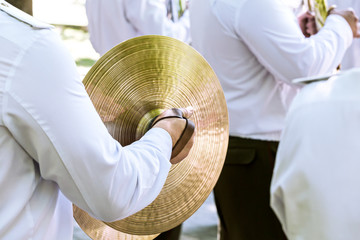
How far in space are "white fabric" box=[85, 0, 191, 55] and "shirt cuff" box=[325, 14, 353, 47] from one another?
1123 mm

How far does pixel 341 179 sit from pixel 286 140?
14 centimetres

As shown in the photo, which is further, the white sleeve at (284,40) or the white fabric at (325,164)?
the white sleeve at (284,40)

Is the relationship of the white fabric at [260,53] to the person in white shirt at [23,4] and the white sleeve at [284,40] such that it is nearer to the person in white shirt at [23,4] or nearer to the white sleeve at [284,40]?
the white sleeve at [284,40]

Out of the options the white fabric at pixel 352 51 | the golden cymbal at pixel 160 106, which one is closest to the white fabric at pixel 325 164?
the golden cymbal at pixel 160 106

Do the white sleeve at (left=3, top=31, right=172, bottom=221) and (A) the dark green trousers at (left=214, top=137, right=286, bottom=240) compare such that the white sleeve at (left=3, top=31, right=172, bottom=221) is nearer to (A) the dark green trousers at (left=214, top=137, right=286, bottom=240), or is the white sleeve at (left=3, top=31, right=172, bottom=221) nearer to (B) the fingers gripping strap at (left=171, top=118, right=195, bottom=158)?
(B) the fingers gripping strap at (left=171, top=118, right=195, bottom=158)

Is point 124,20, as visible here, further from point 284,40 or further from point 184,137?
point 184,137

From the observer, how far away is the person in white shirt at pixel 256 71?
8.81ft

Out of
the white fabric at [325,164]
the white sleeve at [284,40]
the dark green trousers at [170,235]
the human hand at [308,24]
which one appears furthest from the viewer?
the dark green trousers at [170,235]

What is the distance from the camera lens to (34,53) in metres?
1.33

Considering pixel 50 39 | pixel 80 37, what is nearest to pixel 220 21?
pixel 50 39

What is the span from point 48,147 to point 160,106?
53 cm

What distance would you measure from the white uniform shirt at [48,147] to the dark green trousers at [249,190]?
137cm

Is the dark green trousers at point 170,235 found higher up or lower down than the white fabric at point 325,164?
lower down

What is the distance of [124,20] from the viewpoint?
3672 millimetres
